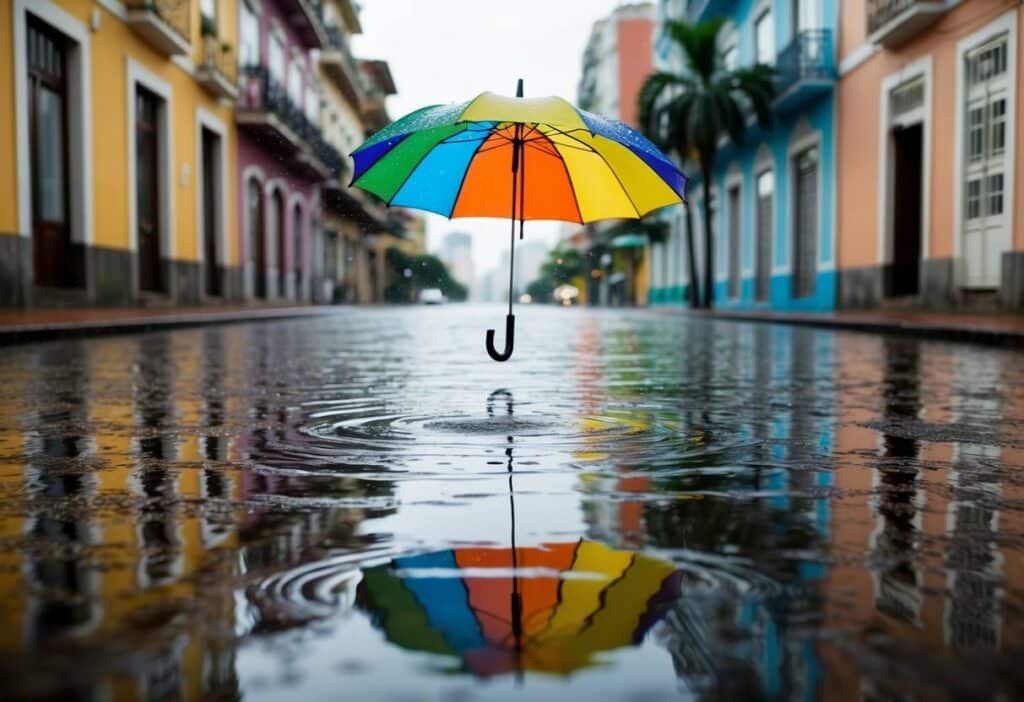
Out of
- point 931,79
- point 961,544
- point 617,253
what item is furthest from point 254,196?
point 617,253

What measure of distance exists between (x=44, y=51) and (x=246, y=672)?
1563 centimetres

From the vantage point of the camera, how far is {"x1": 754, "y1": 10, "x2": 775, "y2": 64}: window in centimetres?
2671

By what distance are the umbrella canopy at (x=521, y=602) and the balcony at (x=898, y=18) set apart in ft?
55.6

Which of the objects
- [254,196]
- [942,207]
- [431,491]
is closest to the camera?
[431,491]

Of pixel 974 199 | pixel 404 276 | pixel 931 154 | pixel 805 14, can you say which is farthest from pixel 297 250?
pixel 404 276

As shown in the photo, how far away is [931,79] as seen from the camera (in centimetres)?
1719

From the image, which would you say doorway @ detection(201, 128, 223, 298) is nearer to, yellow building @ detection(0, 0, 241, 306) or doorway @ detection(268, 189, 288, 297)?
yellow building @ detection(0, 0, 241, 306)

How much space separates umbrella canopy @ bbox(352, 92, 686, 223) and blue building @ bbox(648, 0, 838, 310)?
706 inches

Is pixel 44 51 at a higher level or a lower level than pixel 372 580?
higher

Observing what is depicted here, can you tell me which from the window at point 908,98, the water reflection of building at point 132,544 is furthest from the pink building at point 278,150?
the water reflection of building at point 132,544

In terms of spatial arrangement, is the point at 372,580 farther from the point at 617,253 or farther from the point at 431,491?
the point at 617,253

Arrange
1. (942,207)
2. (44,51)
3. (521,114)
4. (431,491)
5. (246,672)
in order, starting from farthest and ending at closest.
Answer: (942,207) < (44,51) < (521,114) < (431,491) < (246,672)

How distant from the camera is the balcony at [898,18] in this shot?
54.4 ft

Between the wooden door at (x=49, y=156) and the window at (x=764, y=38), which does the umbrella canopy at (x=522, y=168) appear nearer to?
the wooden door at (x=49, y=156)
